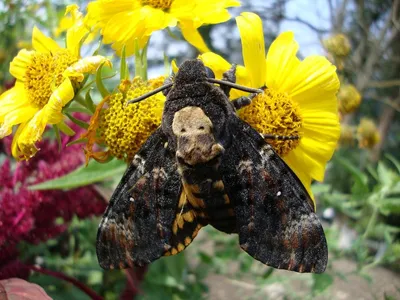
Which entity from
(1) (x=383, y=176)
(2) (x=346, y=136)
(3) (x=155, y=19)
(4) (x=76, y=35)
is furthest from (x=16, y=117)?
(2) (x=346, y=136)

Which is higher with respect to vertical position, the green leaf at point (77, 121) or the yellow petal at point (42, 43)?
the yellow petal at point (42, 43)

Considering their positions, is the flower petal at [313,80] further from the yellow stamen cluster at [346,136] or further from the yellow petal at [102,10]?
the yellow stamen cluster at [346,136]

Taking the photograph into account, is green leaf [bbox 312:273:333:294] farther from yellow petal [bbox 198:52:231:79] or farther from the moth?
yellow petal [bbox 198:52:231:79]

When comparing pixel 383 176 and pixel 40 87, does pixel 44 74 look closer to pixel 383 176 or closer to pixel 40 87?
pixel 40 87

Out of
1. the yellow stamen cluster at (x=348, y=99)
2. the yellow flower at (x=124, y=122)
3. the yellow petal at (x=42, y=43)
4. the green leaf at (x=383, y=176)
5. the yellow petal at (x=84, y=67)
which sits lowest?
the green leaf at (x=383, y=176)

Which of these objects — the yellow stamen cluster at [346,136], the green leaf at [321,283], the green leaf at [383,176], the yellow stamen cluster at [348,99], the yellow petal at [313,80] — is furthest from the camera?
the yellow stamen cluster at [346,136]

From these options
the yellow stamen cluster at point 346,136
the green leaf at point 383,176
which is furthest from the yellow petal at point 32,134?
the yellow stamen cluster at point 346,136
